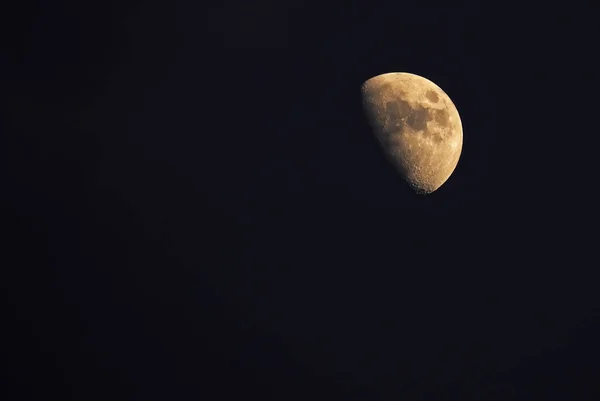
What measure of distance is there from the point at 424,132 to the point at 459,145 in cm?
149

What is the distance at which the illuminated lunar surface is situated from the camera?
1278cm

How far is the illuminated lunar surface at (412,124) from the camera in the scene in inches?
503

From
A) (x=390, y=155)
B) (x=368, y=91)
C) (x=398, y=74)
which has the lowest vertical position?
(x=390, y=155)

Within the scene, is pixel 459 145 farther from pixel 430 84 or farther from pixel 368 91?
pixel 368 91

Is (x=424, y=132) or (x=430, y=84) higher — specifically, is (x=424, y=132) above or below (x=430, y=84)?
below

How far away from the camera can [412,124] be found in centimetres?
1273

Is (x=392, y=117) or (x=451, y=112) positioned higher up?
(x=451, y=112)

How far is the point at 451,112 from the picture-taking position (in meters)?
13.6

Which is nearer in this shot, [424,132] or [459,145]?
[424,132]

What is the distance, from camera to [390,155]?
42.8 feet

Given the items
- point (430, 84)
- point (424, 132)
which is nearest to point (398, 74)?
point (430, 84)

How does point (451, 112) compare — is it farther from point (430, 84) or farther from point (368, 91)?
point (368, 91)

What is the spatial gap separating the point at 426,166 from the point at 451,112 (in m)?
1.51

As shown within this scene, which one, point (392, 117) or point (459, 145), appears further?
point (459, 145)
